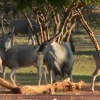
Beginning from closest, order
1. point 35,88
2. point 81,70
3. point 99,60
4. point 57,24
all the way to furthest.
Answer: point 35,88
point 99,60
point 81,70
point 57,24

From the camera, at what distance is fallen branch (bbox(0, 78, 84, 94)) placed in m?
16.3

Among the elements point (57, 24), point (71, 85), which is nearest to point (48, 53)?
point (71, 85)

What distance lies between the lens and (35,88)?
16.7 m

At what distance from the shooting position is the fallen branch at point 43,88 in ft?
53.4

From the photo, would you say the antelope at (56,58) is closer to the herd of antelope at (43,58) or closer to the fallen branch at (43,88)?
the herd of antelope at (43,58)

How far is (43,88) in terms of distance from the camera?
16.8 meters

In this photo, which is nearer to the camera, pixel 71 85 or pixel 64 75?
pixel 71 85

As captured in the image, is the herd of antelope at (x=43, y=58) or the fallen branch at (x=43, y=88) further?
the herd of antelope at (x=43, y=58)

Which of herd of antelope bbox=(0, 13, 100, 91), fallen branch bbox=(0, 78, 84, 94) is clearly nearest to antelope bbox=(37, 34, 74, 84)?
herd of antelope bbox=(0, 13, 100, 91)

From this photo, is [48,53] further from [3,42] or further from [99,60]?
[3,42]

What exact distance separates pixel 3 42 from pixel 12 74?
38.9 ft

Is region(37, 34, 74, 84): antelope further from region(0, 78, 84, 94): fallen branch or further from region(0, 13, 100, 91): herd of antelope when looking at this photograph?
region(0, 78, 84, 94): fallen branch

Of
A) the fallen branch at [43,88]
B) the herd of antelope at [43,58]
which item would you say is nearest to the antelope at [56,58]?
the herd of antelope at [43,58]

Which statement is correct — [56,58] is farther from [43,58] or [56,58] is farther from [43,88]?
[43,88]
